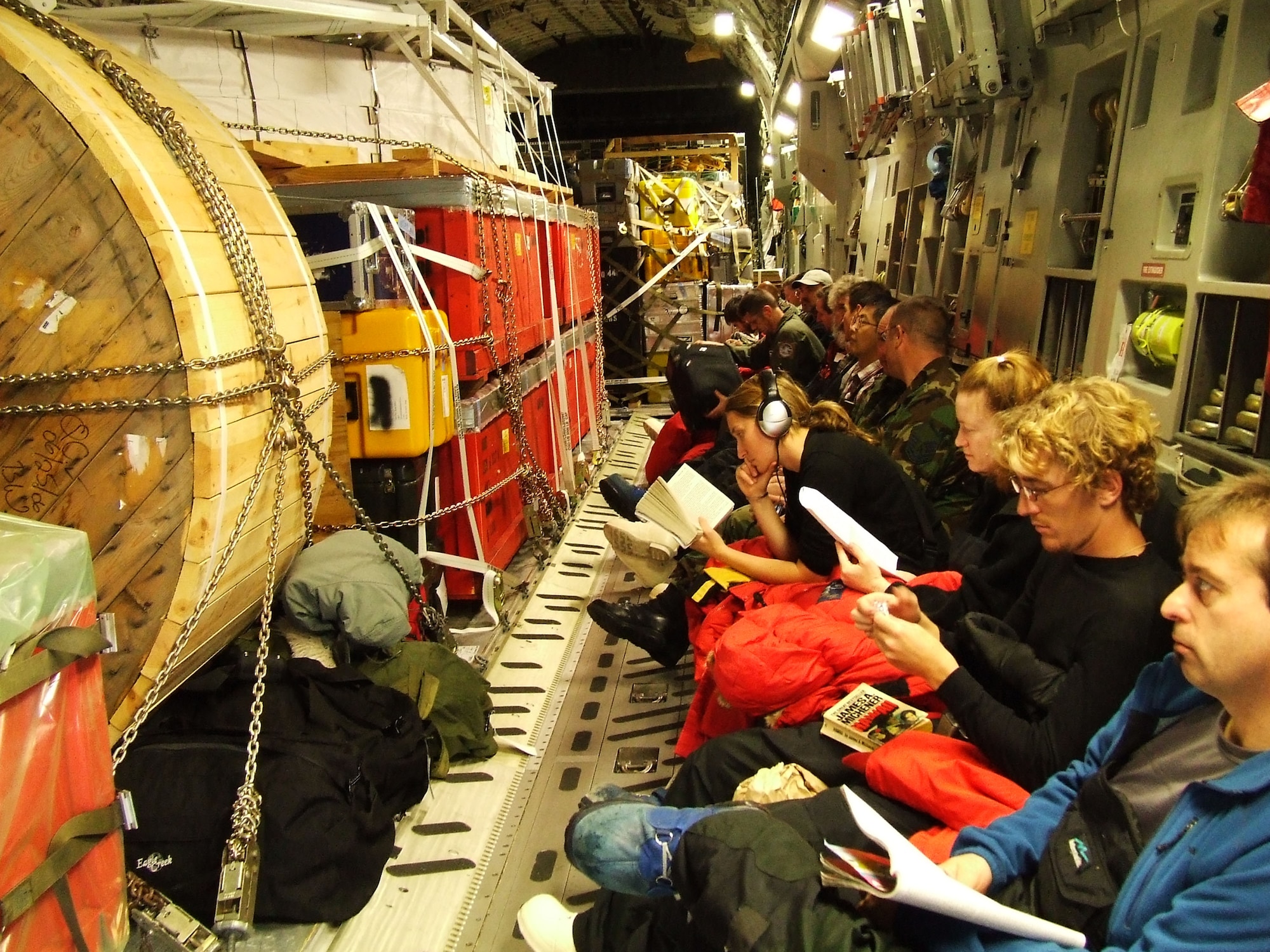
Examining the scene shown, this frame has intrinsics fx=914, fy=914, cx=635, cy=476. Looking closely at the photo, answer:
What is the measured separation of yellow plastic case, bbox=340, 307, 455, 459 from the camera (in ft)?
11.6

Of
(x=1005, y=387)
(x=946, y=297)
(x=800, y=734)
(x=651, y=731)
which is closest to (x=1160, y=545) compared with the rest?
(x=1005, y=387)

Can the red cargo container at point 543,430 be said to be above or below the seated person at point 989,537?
below

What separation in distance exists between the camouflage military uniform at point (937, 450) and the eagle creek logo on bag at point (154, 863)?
8.54 feet

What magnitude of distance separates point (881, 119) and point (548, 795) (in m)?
5.27

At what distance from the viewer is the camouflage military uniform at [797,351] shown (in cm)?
629

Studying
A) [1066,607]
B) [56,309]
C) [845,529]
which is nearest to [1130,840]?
[1066,607]

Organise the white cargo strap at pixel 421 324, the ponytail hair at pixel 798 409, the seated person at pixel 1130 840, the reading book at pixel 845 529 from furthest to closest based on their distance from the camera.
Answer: the white cargo strap at pixel 421 324, the ponytail hair at pixel 798 409, the reading book at pixel 845 529, the seated person at pixel 1130 840

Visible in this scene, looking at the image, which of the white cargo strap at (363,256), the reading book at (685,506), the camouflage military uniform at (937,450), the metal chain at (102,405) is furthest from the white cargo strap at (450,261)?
the camouflage military uniform at (937,450)

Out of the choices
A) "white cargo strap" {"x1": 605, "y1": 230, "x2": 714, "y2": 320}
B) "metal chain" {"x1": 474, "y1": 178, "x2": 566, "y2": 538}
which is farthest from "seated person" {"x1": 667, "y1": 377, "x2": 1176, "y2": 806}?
"white cargo strap" {"x1": 605, "y1": 230, "x2": 714, "y2": 320}

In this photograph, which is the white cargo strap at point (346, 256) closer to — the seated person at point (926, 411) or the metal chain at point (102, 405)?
the metal chain at point (102, 405)

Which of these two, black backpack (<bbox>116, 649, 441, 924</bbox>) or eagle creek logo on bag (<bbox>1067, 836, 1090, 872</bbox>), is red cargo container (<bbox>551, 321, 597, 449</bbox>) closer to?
black backpack (<bbox>116, 649, 441, 924</bbox>)

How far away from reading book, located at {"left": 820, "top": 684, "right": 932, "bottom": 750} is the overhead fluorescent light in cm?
569

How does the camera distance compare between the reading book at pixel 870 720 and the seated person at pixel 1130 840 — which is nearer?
the seated person at pixel 1130 840

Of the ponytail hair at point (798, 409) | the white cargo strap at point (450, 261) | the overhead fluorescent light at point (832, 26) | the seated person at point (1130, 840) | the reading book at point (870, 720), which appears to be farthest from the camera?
the overhead fluorescent light at point (832, 26)
